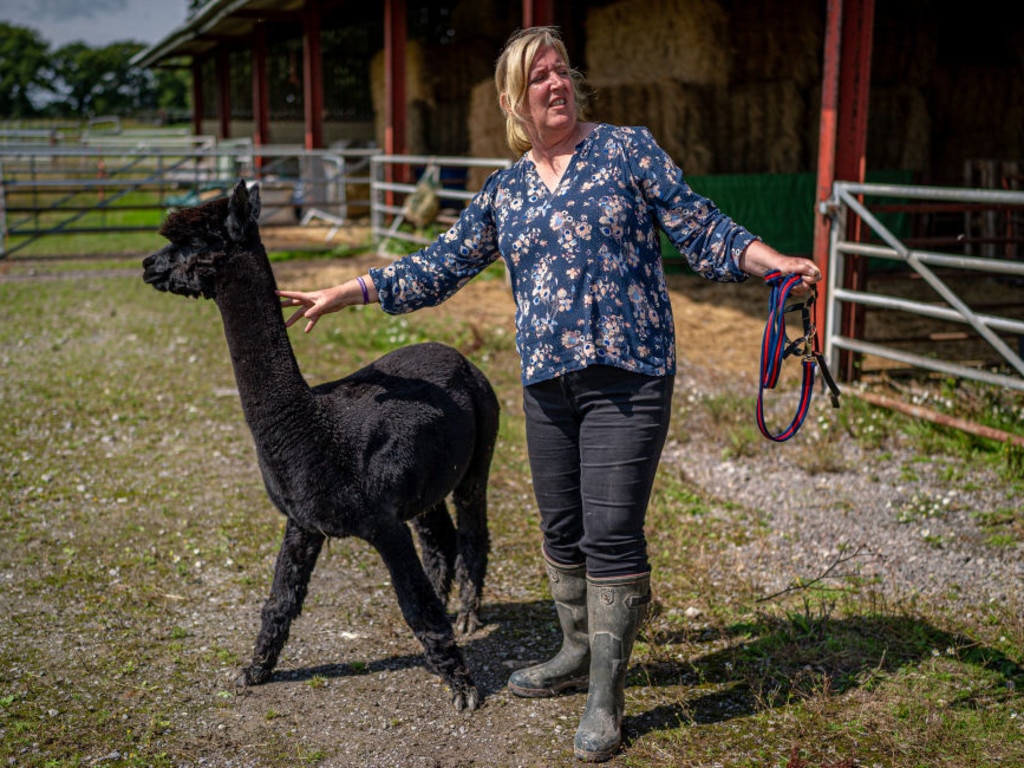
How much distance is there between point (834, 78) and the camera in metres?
7.50

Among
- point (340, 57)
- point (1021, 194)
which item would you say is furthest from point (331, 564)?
point (340, 57)

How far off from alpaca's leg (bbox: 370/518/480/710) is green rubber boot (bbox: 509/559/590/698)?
0.61 feet

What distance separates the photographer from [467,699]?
3.64 metres

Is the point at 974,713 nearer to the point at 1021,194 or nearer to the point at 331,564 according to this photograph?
the point at 331,564

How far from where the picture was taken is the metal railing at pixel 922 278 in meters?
5.80

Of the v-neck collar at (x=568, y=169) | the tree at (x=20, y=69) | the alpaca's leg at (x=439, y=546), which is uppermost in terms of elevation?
the tree at (x=20, y=69)

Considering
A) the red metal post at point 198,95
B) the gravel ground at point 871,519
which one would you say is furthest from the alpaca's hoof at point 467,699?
the red metal post at point 198,95

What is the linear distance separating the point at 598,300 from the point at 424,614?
4.20 ft

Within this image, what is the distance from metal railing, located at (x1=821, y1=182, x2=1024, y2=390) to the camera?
5797mm

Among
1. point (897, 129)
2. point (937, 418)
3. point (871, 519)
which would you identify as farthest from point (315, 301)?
point (897, 129)

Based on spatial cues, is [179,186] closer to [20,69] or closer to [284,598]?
[284,598]

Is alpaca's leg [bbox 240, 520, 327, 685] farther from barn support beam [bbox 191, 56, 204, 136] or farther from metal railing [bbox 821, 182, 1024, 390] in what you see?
barn support beam [bbox 191, 56, 204, 136]

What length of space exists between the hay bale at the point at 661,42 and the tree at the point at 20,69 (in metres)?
73.1

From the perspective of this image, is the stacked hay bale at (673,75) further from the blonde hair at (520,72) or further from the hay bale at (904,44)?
the blonde hair at (520,72)
